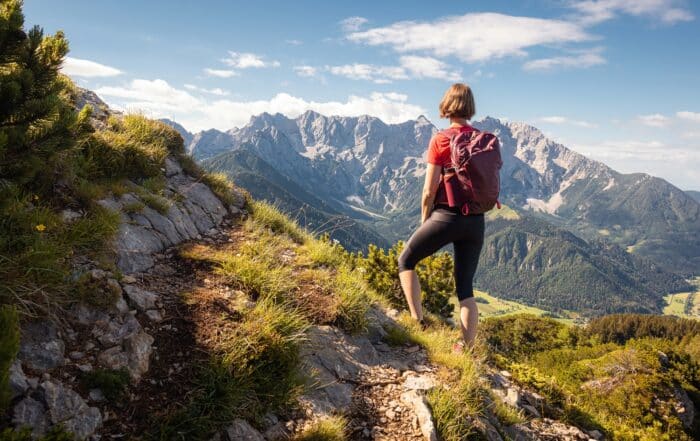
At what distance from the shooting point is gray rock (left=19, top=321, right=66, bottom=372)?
3677 millimetres

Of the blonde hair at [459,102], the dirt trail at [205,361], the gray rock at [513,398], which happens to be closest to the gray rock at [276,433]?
the dirt trail at [205,361]

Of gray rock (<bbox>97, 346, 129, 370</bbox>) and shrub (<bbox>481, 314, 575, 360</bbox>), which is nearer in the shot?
gray rock (<bbox>97, 346, 129, 370</bbox>)

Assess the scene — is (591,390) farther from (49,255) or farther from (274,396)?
(49,255)

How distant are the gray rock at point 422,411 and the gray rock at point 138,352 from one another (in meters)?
3.28

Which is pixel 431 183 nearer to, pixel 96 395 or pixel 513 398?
pixel 513 398

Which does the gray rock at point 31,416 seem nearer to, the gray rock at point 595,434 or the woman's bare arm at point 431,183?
the woman's bare arm at point 431,183

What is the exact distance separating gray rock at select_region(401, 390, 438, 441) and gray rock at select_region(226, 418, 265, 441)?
6.44ft

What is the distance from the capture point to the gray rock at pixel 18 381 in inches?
126

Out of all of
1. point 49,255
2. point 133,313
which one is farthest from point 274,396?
point 49,255

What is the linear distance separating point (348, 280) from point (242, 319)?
3.07 metres

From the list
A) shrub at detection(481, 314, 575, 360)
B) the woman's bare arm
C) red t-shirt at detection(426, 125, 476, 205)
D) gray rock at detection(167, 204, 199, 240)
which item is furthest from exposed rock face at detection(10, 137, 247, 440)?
shrub at detection(481, 314, 575, 360)

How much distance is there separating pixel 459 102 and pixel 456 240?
2108mm

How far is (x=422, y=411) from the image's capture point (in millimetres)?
4902

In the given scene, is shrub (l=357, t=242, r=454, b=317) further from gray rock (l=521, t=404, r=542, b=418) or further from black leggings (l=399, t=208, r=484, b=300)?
black leggings (l=399, t=208, r=484, b=300)
